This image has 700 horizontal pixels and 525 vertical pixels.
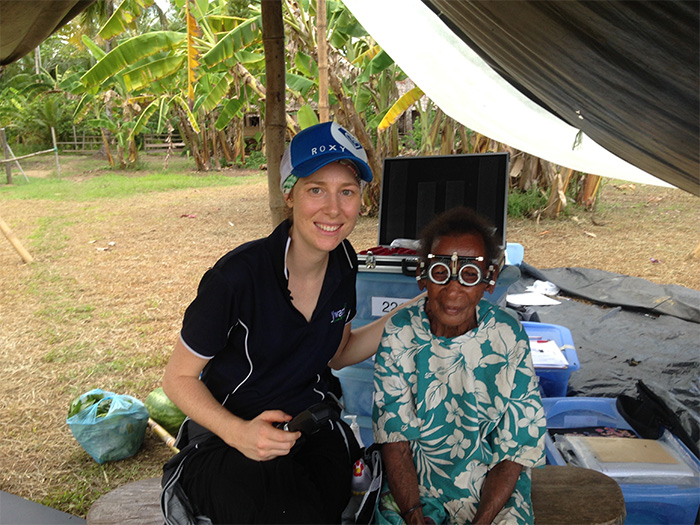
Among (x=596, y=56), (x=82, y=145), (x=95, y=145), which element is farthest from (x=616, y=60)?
(x=82, y=145)

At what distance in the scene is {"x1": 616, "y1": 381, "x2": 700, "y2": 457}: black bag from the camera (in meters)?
2.53

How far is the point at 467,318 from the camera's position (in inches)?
72.5

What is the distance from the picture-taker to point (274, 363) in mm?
1775

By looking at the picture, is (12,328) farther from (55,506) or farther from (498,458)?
(498,458)

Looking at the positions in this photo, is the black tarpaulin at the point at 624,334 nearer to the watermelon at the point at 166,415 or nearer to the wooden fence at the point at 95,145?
the watermelon at the point at 166,415

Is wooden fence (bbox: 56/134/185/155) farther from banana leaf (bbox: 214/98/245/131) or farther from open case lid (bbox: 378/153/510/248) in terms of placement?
open case lid (bbox: 378/153/510/248)

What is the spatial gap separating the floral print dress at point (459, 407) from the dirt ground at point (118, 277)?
2.07 metres

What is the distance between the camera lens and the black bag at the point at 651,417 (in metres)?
2.53

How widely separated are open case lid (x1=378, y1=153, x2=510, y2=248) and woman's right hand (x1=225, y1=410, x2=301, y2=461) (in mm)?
2169

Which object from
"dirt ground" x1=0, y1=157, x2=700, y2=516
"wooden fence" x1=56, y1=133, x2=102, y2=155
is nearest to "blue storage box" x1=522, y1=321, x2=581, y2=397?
"dirt ground" x1=0, y1=157, x2=700, y2=516

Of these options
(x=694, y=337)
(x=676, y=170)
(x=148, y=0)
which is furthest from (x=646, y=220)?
(x=148, y=0)

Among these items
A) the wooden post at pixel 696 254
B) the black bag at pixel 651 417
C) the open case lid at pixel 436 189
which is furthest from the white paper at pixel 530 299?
the wooden post at pixel 696 254

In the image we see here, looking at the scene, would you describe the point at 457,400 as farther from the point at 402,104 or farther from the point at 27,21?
the point at 402,104

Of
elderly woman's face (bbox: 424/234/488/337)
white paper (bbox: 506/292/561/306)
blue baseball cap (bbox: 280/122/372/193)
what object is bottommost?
white paper (bbox: 506/292/561/306)
